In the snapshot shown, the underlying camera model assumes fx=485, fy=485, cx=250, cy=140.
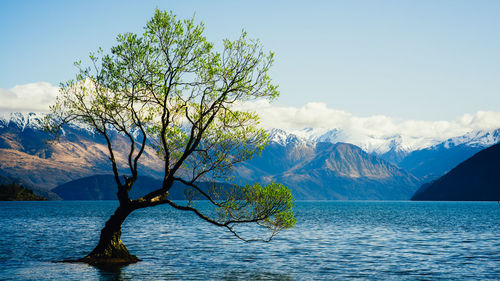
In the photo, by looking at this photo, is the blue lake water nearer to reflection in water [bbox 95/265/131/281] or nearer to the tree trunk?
reflection in water [bbox 95/265/131/281]

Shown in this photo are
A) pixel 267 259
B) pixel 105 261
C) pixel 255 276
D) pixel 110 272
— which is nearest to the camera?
pixel 110 272

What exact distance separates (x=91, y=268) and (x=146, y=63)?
66.0 feet

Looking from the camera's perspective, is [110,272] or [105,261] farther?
[105,261]

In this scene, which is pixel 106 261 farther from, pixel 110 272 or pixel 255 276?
pixel 255 276

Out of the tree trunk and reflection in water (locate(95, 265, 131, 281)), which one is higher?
the tree trunk

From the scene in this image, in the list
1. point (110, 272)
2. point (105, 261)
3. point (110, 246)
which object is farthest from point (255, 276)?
point (105, 261)

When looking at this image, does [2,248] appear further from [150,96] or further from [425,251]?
[425,251]

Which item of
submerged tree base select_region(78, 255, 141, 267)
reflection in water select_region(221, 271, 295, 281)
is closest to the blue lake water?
reflection in water select_region(221, 271, 295, 281)

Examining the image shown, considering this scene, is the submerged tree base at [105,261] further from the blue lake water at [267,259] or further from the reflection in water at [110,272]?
the blue lake water at [267,259]

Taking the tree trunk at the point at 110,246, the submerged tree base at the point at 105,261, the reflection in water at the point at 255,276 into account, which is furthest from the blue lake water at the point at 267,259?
the tree trunk at the point at 110,246

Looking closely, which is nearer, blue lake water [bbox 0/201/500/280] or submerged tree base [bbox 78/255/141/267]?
blue lake water [bbox 0/201/500/280]

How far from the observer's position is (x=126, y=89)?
145 ft

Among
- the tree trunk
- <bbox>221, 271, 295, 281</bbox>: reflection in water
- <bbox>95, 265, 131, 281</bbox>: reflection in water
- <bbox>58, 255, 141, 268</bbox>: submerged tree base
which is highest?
the tree trunk

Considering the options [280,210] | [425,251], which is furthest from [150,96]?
[425,251]
